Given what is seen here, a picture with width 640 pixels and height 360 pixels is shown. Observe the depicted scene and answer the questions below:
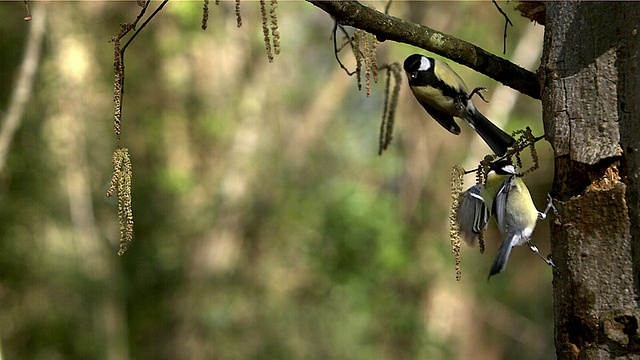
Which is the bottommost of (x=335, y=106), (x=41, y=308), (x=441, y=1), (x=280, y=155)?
(x=41, y=308)

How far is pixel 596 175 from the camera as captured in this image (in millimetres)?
1754

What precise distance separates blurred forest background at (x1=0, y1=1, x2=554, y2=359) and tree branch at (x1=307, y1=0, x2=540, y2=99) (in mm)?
4223

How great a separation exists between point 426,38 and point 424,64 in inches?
42.0

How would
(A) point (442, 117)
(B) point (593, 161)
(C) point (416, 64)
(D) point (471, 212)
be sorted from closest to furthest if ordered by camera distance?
(B) point (593, 161) → (D) point (471, 212) → (A) point (442, 117) → (C) point (416, 64)

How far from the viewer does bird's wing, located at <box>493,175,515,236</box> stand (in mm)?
2510

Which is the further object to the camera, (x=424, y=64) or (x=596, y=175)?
(x=424, y=64)

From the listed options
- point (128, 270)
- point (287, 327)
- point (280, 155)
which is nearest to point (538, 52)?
point (280, 155)

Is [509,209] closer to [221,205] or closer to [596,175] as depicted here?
[596,175]

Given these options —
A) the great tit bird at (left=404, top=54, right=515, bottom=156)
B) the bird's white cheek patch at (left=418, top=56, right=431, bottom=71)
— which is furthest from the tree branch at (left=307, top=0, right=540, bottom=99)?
the bird's white cheek patch at (left=418, top=56, right=431, bottom=71)

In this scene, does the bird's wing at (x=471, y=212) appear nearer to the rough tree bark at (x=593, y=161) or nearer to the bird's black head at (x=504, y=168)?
the bird's black head at (x=504, y=168)

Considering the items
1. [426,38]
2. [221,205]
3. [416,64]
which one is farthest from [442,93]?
[221,205]

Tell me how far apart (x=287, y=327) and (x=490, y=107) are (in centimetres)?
281

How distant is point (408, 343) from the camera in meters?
7.20

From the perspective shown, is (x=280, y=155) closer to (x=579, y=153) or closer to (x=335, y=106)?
(x=335, y=106)
